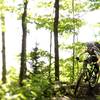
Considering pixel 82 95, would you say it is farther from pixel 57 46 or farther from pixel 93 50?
pixel 57 46

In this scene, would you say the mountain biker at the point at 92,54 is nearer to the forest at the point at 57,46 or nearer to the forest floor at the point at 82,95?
the forest at the point at 57,46

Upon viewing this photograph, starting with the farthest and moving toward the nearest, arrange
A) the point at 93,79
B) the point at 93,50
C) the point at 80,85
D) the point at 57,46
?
the point at 57,46 → the point at 80,85 → the point at 93,79 → the point at 93,50

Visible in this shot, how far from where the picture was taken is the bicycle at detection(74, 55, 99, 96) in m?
12.0

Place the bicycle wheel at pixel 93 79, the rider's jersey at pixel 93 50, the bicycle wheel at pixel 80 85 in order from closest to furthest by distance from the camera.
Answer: the rider's jersey at pixel 93 50
the bicycle wheel at pixel 80 85
the bicycle wheel at pixel 93 79

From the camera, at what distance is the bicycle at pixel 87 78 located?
39.4 feet

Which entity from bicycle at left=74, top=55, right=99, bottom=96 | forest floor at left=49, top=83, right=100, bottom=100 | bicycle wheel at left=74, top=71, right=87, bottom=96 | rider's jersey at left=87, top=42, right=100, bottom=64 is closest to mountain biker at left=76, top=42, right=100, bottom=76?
rider's jersey at left=87, top=42, right=100, bottom=64

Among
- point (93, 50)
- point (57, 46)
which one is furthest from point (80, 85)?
point (57, 46)

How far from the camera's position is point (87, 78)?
12.1 m

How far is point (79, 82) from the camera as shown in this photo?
12148 mm

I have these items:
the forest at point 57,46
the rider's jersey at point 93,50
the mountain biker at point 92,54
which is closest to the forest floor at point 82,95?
the forest at point 57,46

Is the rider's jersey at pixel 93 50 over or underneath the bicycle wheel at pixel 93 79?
over

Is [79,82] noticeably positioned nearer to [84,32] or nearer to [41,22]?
[41,22]

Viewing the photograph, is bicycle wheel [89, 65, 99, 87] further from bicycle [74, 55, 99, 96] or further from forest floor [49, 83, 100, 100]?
forest floor [49, 83, 100, 100]

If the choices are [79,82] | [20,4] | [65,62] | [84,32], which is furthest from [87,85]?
[84,32]
